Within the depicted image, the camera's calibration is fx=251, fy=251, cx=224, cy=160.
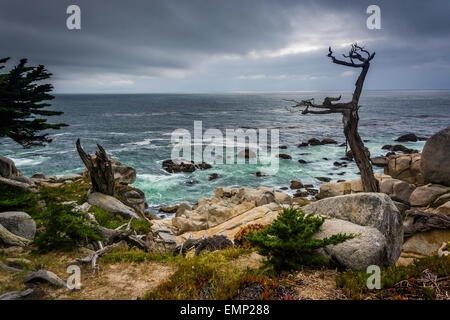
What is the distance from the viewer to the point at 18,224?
8.86 meters

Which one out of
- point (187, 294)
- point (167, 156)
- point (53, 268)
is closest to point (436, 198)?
point (187, 294)

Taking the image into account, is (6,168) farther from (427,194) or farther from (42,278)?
(427,194)

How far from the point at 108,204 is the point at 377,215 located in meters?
12.3

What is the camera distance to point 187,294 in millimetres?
5422

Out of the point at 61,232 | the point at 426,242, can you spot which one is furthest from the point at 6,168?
the point at 426,242

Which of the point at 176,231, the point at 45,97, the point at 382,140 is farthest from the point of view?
the point at 382,140

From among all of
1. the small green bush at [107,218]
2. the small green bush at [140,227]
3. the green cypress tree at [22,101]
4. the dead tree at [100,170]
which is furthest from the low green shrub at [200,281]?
the green cypress tree at [22,101]

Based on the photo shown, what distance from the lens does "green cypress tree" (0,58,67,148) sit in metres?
11.7

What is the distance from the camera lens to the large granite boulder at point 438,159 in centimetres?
1579

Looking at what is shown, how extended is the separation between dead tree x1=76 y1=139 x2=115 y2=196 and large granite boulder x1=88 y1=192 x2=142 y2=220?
1.61 feet

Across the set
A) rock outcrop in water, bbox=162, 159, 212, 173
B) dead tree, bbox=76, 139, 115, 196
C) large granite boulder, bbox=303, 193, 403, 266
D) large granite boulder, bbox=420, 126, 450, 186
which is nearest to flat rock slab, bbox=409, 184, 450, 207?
large granite boulder, bbox=420, 126, 450, 186
